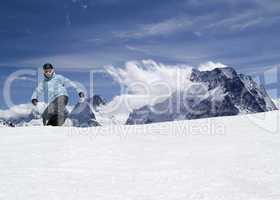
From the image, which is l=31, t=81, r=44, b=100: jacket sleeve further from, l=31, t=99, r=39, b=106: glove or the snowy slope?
the snowy slope

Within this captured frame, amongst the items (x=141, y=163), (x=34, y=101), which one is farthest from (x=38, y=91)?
(x=141, y=163)

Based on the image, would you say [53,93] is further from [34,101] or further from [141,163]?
[141,163]

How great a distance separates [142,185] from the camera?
565cm

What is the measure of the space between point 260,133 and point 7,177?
6.51 meters

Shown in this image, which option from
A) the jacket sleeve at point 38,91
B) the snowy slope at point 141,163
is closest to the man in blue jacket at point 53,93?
the jacket sleeve at point 38,91

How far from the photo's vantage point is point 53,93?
12977 mm

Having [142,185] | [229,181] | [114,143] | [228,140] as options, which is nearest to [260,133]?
[228,140]

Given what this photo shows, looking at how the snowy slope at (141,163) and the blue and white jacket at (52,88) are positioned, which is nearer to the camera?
the snowy slope at (141,163)

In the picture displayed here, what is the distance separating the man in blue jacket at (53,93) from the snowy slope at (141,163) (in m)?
1.87

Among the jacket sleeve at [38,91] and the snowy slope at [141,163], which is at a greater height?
the jacket sleeve at [38,91]

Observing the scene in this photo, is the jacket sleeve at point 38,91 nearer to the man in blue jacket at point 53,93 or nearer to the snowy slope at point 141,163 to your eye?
the man in blue jacket at point 53,93

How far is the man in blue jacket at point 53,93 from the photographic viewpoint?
12.9m

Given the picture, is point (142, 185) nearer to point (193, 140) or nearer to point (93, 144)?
point (93, 144)

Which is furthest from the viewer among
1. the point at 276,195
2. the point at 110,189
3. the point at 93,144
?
the point at 93,144
